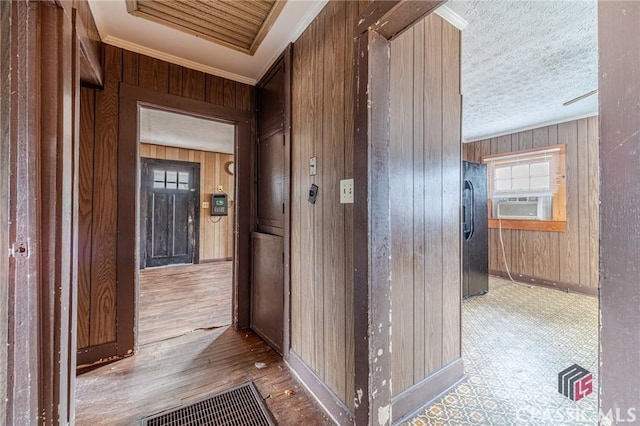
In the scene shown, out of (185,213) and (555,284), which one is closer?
(555,284)

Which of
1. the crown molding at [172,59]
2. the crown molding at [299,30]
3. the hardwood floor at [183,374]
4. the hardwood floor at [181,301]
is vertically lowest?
the hardwood floor at [183,374]

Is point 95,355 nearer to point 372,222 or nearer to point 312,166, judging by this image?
point 312,166

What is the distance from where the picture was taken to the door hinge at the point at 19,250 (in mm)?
920

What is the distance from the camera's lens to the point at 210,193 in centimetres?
585

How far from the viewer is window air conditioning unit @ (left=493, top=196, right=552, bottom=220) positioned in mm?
4062

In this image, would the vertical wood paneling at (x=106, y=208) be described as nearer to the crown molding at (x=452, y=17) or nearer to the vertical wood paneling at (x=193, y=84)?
the vertical wood paneling at (x=193, y=84)

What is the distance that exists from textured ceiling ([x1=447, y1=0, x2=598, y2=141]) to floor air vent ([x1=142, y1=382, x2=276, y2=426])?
2730 millimetres

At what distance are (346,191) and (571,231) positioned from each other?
13.8 ft

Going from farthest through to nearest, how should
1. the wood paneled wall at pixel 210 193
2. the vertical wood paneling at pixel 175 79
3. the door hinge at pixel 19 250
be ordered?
1. the wood paneled wall at pixel 210 193
2. the vertical wood paneling at pixel 175 79
3. the door hinge at pixel 19 250

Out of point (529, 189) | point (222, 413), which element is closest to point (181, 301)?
point (222, 413)

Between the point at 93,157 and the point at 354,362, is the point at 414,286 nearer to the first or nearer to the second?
the point at 354,362

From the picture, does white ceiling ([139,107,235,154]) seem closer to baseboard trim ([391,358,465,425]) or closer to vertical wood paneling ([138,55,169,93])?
vertical wood paneling ([138,55,169,93])

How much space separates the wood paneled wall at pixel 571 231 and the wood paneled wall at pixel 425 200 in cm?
319

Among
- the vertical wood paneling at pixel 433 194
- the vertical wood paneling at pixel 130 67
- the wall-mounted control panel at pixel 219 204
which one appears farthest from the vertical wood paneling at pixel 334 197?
the wall-mounted control panel at pixel 219 204
